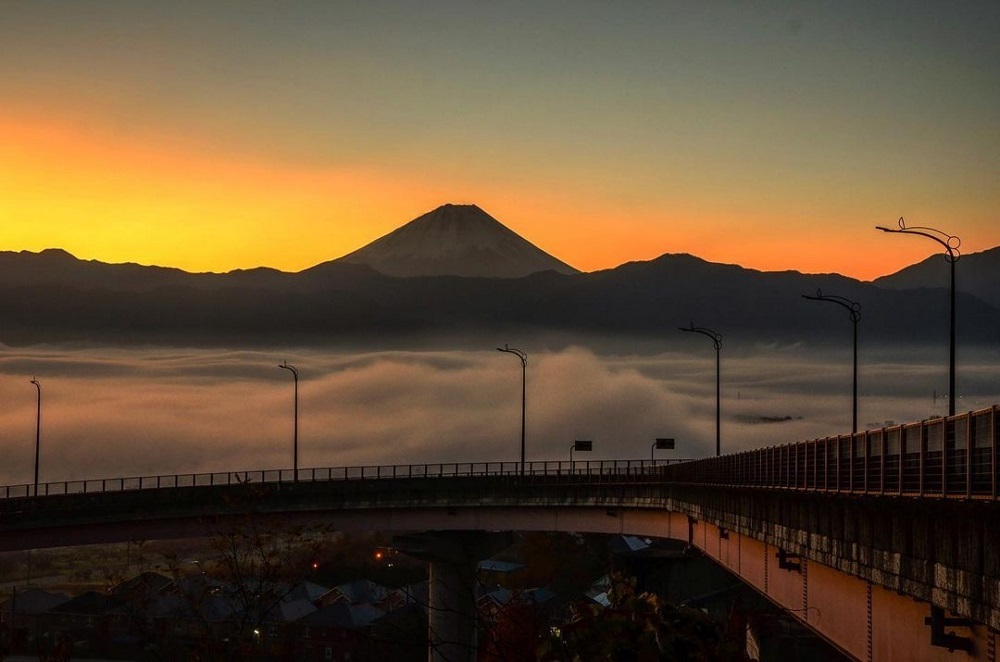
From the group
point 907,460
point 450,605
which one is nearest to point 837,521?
point 907,460

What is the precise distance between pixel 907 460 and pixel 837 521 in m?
1.73

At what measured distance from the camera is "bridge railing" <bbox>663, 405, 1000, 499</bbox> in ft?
75.7

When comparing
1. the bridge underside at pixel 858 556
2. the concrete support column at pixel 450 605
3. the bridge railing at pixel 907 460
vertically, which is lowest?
the concrete support column at pixel 450 605

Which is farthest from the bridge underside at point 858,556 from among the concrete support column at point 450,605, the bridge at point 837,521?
the concrete support column at point 450,605

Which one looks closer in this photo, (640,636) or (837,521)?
(640,636)

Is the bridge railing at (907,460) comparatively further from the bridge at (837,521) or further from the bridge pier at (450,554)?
the bridge pier at (450,554)

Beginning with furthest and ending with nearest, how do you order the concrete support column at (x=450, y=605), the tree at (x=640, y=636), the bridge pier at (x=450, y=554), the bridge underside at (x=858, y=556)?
the bridge pier at (x=450, y=554), the concrete support column at (x=450, y=605), the bridge underside at (x=858, y=556), the tree at (x=640, y=636)

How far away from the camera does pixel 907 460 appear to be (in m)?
30.9

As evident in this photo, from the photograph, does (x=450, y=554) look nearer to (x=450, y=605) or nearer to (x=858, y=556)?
(x=450, y=605)

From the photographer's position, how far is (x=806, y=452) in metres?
42.1

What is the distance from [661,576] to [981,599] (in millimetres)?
102184

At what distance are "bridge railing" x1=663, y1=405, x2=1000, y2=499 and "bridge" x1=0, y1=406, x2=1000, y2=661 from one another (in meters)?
0.04

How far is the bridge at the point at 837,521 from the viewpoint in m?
21.8

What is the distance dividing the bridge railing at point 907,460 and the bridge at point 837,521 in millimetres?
44
